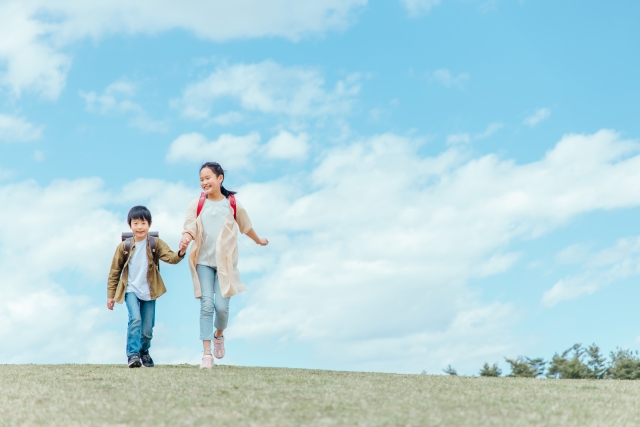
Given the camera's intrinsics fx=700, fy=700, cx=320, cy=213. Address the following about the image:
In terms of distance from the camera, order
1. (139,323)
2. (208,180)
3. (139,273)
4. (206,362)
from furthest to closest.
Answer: (139,273)
(139,323)
(208,180)
(206,362)

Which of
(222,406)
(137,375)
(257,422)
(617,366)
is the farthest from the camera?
(617,366)

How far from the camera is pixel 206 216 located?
894cm

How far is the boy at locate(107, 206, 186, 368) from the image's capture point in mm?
9484

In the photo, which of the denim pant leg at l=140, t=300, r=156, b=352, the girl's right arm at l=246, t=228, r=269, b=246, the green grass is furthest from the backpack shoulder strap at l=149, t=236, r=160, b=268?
the green grass

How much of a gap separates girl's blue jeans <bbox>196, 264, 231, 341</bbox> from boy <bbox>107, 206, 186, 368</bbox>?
0.79 meters

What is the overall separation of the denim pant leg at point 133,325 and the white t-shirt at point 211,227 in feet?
4.23

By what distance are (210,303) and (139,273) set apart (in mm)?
1377

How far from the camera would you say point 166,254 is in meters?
9.55

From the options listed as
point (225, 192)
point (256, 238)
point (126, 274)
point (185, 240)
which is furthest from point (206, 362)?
point (225, 192)

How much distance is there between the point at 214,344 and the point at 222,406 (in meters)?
3.62

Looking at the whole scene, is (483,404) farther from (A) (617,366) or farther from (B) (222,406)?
(A) (617,366)

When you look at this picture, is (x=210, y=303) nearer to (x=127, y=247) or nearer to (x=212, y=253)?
(x=212, y=253)

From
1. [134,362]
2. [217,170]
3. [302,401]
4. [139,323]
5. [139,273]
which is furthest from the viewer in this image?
[139,273]

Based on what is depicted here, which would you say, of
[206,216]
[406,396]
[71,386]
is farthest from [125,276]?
[406,396]
